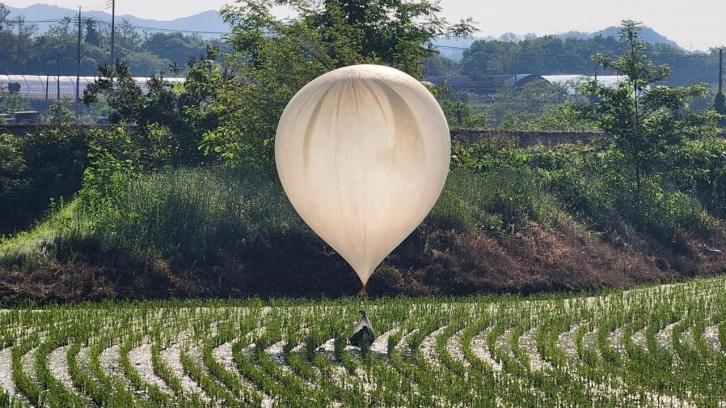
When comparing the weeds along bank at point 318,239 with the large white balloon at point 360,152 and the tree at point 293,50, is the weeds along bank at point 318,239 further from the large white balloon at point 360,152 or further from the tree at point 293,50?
the large white balloon at point 360,152

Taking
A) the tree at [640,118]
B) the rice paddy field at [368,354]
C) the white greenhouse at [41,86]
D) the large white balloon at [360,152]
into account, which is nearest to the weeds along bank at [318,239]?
the tree at [640,118]

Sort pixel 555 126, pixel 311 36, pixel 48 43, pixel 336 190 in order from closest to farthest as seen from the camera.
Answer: pixel 336 190 → pixel 311 36 → pixel 555 126 → pixel 48 43

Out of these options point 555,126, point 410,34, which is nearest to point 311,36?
point 410,34

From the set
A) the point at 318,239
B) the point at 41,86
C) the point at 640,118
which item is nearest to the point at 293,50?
the point at 318,239

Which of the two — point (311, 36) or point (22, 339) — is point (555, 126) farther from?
point (22, 339)

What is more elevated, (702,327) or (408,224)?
(408,224)

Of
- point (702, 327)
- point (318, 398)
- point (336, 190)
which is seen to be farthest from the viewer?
point (702, 327)

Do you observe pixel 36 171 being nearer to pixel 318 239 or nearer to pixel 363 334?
pixel 318 239
